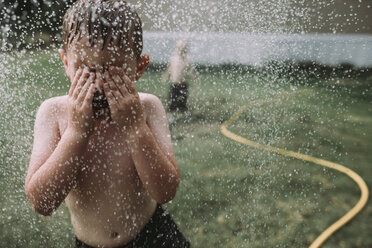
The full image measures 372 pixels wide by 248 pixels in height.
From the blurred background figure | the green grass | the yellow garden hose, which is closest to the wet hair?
the green grass

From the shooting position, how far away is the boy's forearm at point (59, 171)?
99cm

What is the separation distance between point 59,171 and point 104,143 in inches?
7.1

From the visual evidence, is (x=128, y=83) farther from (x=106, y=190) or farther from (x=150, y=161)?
(x=106, y=190)

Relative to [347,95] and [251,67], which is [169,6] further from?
[347,95]

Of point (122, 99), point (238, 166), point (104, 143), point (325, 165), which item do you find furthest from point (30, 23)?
point (122, 99)

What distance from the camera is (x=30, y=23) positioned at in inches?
211

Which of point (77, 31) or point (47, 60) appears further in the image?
point (47, 60)

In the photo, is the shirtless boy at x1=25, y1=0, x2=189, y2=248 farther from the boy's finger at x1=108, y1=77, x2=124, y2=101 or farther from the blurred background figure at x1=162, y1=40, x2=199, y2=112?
the blurred background figure at x1=162, y1=40, x2=199, y2=112

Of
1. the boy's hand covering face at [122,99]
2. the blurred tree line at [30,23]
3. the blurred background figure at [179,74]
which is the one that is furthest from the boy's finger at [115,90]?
the blurred background figure at [179,74]

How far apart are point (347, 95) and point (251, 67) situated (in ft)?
6.85

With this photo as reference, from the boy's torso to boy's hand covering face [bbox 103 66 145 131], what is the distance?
0.12 metres

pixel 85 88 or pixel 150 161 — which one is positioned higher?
pixel 85 88

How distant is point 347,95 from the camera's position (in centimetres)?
680

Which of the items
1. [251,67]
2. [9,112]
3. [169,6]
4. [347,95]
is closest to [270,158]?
[169,6]
